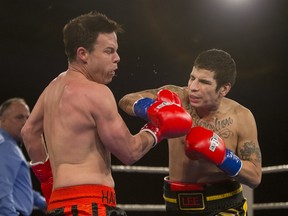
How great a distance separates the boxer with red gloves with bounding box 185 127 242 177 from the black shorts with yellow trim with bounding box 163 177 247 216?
14 cm

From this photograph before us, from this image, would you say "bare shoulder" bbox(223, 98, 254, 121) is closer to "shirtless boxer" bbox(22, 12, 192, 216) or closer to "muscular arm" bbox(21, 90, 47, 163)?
A: "shirtless boxer" bbox(22, 12, 192, 216)

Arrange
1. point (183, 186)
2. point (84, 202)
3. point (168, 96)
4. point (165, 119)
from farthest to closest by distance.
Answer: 1. point (183, 186)
2. point (168, 96)
3. point (165, 119)
4. point (84, 202)

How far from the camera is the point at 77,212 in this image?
1755 mm

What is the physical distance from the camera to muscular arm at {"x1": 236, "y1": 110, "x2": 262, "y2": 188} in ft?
7.32

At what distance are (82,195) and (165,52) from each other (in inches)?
305

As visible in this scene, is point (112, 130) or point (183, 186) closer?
point (112, 130)

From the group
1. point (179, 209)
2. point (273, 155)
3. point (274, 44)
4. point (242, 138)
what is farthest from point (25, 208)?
point (274, 44)

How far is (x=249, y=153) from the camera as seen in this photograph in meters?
2.30

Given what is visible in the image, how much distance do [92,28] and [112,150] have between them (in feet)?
1.35

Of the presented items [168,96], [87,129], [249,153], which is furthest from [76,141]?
[249,153]

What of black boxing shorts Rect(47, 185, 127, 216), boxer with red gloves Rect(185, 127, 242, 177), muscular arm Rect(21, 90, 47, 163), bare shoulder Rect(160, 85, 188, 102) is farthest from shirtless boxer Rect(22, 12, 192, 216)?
bare shoulder Rect(160, 85, 188, 102)

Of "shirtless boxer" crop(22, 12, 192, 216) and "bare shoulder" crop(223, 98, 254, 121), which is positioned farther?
"bare shoulder" crop(223, 98, 254, 121)

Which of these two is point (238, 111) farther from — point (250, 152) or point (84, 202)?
point (84, 202)

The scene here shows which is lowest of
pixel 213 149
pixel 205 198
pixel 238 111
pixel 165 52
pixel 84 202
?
pixel 205 198
